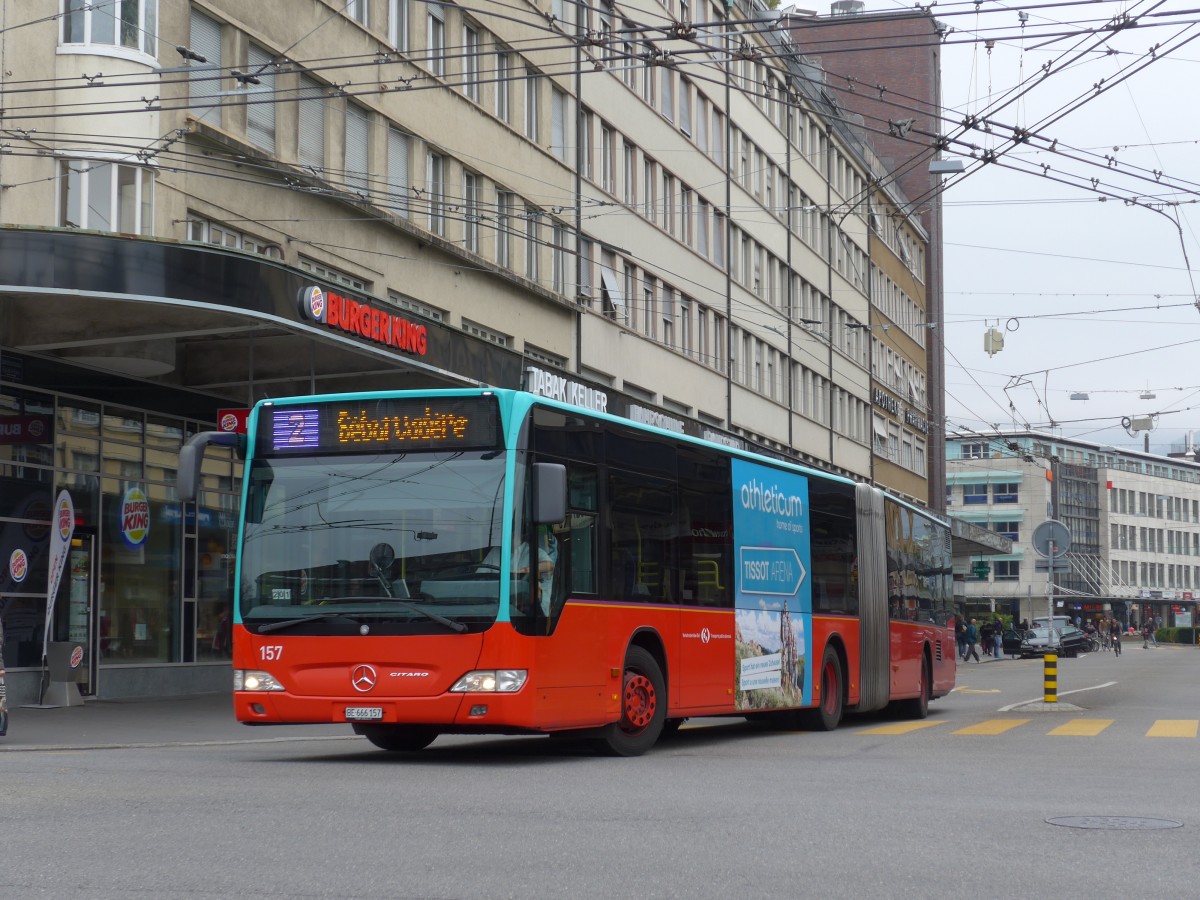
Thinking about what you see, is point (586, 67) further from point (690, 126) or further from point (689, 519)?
point (689, 519)

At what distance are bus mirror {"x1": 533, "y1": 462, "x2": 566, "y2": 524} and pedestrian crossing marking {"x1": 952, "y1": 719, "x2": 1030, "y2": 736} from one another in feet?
26.2

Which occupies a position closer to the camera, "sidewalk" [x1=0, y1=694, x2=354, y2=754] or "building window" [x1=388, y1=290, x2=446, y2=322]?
"sidewalk" [x1=0, y1=694, x2=354, y2=754]

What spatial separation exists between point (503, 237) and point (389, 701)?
913 inches

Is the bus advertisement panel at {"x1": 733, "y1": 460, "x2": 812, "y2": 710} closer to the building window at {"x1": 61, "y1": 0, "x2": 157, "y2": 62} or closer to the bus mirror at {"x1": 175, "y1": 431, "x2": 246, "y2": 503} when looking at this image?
the bus mirror at {"x1": 175, "y1": 431, "x2": 246, "y2": 503}

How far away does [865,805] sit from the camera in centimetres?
1066

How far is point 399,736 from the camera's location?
1569cm

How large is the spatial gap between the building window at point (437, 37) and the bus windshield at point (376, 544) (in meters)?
19.9

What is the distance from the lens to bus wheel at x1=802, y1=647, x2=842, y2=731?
20.1 metres

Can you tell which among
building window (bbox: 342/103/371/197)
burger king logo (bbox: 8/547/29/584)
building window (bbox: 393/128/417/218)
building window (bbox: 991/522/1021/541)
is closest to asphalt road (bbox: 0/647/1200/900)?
burger king logo (bbox: 8/547/29/584)

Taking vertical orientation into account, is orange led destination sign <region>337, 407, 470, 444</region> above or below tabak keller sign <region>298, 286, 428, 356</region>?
below

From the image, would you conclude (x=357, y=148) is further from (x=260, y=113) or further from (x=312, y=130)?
(x=260, y=113)

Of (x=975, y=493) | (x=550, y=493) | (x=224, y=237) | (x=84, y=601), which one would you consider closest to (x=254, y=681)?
(x=550, y=493)

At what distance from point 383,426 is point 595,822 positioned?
5227 mm

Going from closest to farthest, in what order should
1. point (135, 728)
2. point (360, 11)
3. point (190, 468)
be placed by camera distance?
point (190, 468), point (135, 728), point (360, 11)
